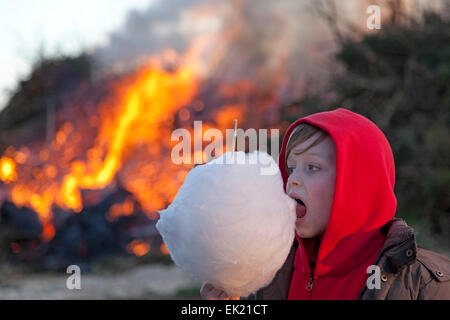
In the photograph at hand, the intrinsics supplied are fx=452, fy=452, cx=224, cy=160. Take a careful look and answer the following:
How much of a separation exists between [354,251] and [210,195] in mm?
712

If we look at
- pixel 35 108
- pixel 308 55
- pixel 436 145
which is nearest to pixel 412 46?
pixel 436 145

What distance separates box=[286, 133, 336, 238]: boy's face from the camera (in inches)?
71.9

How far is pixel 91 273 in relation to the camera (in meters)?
6.82

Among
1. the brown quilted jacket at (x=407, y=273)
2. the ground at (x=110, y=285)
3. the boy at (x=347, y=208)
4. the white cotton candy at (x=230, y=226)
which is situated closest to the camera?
the white cotton candy at (x=230, y=226)

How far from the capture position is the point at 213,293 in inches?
67.4

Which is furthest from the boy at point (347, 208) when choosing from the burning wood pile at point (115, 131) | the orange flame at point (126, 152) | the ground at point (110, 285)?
the orange flame at point (126, 152)

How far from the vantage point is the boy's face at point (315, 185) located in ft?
5.99

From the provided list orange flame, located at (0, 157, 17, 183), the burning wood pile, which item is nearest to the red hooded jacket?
the burning wood pile

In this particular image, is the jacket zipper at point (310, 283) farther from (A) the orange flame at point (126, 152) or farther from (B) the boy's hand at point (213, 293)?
(A) the orange flame at point (126, 152)

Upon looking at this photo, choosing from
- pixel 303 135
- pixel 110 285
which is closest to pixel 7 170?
pixel 110 285

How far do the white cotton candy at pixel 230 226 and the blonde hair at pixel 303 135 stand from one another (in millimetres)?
405

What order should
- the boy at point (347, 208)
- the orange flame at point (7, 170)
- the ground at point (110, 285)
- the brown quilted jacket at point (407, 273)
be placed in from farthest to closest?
1. the orange flame at point (7, 170)
2. the ground at point (110, 285)
3. the boy at point (347, 208)
4. the brown quilted jacket at point (407, 273)

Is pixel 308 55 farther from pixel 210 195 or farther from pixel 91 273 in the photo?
pixel 210 195

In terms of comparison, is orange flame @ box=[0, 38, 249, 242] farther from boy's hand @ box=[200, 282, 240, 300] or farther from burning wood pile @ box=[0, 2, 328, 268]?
boy's hand @ box=[200, 282, 240, 300]
